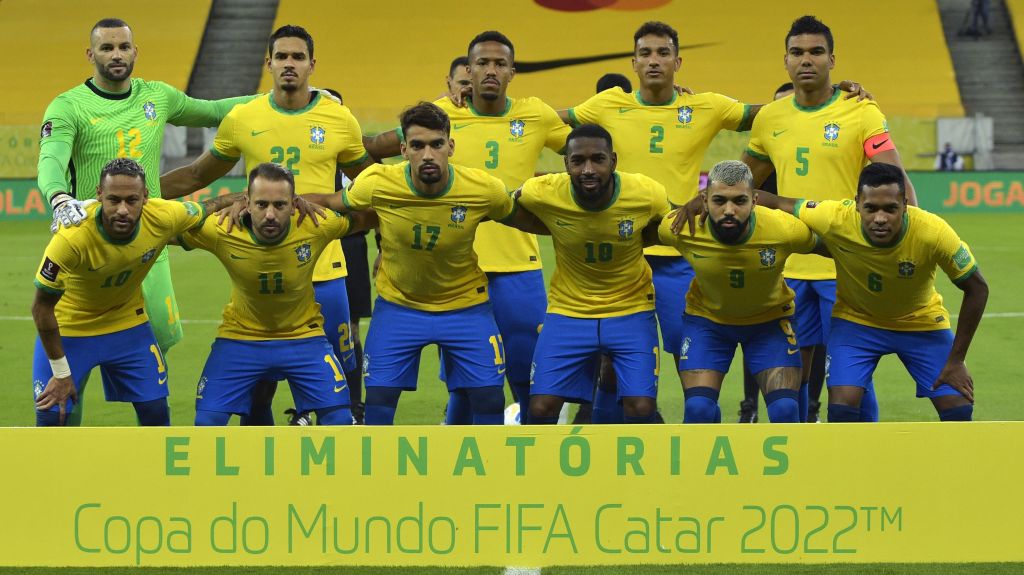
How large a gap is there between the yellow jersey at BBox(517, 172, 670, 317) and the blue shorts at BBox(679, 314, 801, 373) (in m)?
0.31

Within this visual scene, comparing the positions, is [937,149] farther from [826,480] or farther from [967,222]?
[826,480]

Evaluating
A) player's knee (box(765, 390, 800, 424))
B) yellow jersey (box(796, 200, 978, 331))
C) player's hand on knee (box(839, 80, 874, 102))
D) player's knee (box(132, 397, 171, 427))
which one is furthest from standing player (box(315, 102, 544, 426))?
player's hand on knee (box(839, 80, 874, 102))

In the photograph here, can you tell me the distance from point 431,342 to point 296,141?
1432 millimetres

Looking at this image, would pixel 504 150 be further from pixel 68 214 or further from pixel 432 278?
pixel 68 214

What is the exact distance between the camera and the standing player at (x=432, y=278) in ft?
20.9

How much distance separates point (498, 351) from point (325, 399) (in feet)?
3.03

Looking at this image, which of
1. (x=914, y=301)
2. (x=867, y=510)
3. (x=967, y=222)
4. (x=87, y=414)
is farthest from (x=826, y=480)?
(x=967, y=222)

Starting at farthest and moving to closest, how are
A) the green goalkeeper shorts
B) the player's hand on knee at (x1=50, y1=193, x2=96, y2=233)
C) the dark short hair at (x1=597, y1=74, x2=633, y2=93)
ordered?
the dark short hair at (x1=597, y1=74, x2=633, y2=93), the green goalkeeper shorts, the player's hand on knee at (x1=50, y1=193, x2=96, y2=233)

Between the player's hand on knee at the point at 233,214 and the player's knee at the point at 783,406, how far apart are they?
2.82 metres

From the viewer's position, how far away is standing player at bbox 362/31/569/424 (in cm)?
711

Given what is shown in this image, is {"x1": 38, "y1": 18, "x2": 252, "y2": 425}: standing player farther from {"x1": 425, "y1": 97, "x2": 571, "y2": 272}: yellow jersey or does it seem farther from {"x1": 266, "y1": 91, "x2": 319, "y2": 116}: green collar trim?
{"x1": 425, "y1": 97, "x2": 571, "y2": 272}: yellow jersey

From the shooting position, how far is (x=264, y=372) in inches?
256

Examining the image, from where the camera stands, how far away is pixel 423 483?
Answer: 487 cm

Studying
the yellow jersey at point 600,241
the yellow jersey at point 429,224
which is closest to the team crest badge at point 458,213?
the yellow jersey at point 429,224
